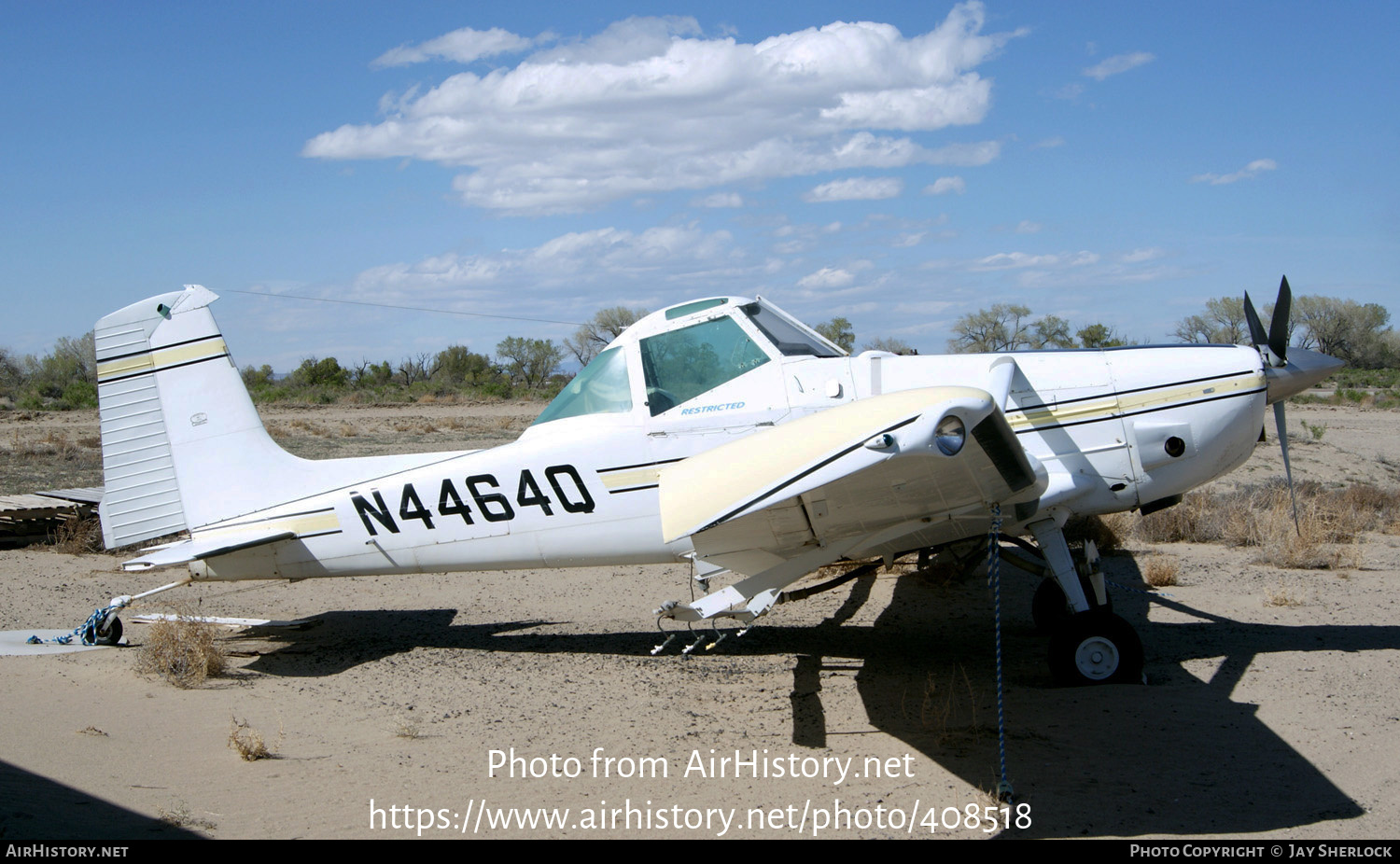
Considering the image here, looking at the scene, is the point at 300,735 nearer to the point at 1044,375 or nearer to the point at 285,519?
the point at 285,519

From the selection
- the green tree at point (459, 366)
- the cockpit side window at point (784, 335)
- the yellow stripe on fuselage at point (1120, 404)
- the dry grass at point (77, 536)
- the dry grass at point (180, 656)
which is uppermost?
the green tree at point (459, 366)

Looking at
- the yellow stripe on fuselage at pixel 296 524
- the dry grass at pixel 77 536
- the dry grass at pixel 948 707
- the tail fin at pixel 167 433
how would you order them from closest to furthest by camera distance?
the dry grass at pixel 948 707, the yellow stripe on fuselage at pixel 296 524, the tail fin at pixel 167 433, the dry grass at pixel 77 536

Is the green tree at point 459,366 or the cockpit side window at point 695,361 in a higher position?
the green tree at point 459,366

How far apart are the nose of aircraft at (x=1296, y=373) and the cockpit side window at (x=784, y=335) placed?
305 cm

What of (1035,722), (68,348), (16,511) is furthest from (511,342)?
(1035,722)

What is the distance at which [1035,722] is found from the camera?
546cm

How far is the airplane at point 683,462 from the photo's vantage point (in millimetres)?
5598

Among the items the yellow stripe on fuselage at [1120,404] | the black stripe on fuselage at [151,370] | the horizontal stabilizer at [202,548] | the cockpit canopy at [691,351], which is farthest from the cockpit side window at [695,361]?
the black stripe on fuselage at [151,370]

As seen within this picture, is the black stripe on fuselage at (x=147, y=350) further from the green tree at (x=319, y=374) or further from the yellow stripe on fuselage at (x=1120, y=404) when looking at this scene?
the green tree at (x=319, y=374)

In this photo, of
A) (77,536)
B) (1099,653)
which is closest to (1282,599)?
(1099,653)

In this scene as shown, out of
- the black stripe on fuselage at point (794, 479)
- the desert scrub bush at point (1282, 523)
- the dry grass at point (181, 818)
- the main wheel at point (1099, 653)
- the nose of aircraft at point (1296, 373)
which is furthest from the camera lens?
the desert scrub bush at point (1282, 523)

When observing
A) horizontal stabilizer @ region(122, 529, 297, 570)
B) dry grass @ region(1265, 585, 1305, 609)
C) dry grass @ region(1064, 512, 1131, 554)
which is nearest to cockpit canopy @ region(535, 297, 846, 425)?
horizontal stabilizer @ region(122, 529, 297, 570)

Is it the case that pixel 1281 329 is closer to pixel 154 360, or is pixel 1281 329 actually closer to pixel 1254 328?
pixel 1254 328

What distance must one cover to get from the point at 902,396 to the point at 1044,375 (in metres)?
2.35
